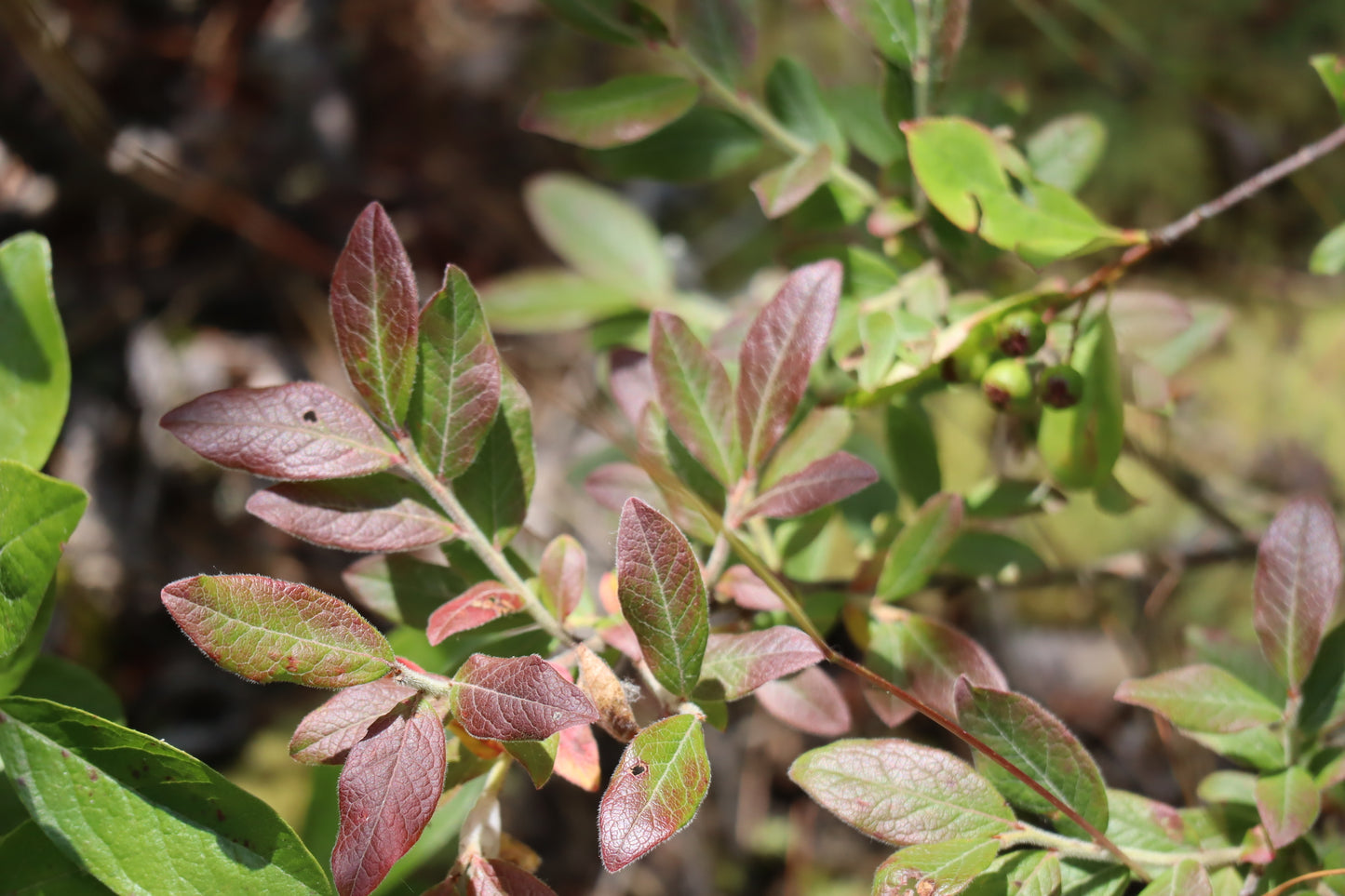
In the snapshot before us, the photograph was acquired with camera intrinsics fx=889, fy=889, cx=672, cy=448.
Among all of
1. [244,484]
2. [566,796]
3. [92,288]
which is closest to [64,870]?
[566,796]

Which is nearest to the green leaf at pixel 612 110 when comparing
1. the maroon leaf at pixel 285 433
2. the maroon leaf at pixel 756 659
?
the maroon leaf at pixel 285 433

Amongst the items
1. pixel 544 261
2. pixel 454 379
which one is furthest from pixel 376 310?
pixel 544 261

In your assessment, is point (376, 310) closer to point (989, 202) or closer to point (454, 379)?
point (454, 379)

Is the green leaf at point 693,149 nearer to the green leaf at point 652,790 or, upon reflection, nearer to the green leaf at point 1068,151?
the green leaf at point 1068,151

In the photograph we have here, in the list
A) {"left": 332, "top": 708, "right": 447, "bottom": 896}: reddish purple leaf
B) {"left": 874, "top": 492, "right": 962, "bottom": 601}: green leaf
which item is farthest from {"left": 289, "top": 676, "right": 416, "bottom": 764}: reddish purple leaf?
{"left": 874, "top": 492, "right": 962, "bottom": 601}: green leaf

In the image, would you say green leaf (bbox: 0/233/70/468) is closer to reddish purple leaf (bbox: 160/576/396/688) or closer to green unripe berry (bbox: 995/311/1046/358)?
reddish purple leaf (bbox: 160/576/396/688)

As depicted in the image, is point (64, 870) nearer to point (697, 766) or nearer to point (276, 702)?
point (697, 766)
